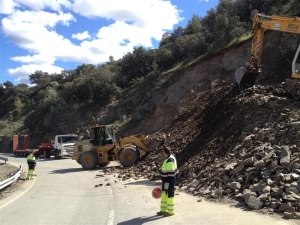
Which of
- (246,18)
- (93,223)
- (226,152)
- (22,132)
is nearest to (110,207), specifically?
(93,223)

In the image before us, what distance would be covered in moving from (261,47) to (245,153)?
7035 mm

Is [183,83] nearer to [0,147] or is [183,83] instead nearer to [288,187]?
[288,187]

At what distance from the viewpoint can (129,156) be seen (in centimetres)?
1850

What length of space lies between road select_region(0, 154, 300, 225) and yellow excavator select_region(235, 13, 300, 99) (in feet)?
24.3

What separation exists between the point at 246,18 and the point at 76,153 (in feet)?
74.5

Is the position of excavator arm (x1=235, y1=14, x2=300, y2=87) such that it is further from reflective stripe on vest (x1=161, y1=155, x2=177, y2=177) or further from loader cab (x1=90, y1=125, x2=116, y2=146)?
reflective stripe on vest (x1=161, y1=155, x2=177, y2=177)

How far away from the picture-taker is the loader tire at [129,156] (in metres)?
18.4

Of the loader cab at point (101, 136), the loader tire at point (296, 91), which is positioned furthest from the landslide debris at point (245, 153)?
the loader cab at point (101, 136)

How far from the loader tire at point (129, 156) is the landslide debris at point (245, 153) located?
647 millimetres

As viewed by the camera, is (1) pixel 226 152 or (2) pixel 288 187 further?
(1) pixel 226 152

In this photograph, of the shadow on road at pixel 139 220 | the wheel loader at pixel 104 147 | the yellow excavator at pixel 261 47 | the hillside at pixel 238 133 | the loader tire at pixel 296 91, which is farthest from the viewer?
the wheel loader at pixel 104 147

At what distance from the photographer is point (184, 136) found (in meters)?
17.4

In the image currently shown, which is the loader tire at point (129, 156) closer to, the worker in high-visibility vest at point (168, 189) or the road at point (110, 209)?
the road at point (110, 209)

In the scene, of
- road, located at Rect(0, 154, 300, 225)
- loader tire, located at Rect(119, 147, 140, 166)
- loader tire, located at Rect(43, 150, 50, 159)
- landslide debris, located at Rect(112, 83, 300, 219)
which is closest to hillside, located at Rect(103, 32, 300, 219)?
landslide debris, located at Rect(112, 83, 300, 219)
